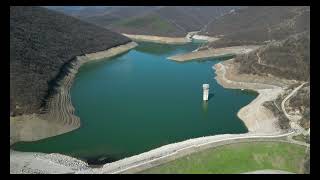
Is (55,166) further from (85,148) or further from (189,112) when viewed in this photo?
(189,112)

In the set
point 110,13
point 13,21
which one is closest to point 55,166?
point 13,21

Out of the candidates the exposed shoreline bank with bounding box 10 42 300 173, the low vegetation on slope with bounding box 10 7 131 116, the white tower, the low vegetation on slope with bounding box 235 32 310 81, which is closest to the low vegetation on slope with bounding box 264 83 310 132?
the exposed shoreline bank with bounding box 10 42 300 173

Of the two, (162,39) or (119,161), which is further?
(162,39)

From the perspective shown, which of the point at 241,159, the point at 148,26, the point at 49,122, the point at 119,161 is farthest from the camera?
the point at 148,26

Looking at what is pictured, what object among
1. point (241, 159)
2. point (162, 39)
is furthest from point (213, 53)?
point (241, 159)

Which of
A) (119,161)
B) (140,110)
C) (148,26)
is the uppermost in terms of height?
(148,26)

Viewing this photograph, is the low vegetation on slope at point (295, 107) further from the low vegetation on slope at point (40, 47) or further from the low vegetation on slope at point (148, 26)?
the low vegetation on slope at point (148, 26)

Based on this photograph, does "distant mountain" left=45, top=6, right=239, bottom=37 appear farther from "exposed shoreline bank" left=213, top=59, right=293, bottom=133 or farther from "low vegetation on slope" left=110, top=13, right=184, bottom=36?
"exposed shoreline bank" left=213, top=59, right=293, bottom=133

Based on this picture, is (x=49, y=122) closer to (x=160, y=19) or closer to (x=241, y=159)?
(x=241, y=159)
